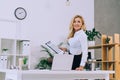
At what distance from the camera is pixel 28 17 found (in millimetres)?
5863

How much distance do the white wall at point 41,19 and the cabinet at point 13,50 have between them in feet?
0.92

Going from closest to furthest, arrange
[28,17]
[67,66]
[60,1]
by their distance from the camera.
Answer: [67,66], [28,17], [60,1]

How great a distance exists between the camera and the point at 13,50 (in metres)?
5.33

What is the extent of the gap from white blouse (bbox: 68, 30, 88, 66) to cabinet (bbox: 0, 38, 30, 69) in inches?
71.8

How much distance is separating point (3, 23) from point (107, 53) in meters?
2.26

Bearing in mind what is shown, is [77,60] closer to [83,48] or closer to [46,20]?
[83,48]

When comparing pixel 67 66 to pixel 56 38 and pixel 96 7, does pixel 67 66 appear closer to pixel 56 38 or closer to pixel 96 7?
pixel 56 38

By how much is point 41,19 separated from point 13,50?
43.9 inches

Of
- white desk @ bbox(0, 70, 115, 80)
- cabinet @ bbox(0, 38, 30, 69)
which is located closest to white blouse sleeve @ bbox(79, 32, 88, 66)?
white desk @ bbox(0, 70, 115, 80)

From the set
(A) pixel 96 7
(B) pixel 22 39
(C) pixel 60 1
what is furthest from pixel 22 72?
(A) pixel 96 7

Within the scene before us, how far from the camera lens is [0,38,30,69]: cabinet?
520cm

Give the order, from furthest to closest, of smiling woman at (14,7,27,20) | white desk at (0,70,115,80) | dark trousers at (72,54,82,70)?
smiling woman at (14,7,27,20), dark trousers at (72,54,82,70), white desk at (0,70,115,80)

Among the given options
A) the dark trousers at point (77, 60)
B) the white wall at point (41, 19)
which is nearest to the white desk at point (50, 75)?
the dark trousers at point (77, 60)

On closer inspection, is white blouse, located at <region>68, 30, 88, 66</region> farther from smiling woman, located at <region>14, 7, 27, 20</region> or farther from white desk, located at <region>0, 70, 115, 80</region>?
smiling woman, located at <region>14, 7, 27, 20</region>
